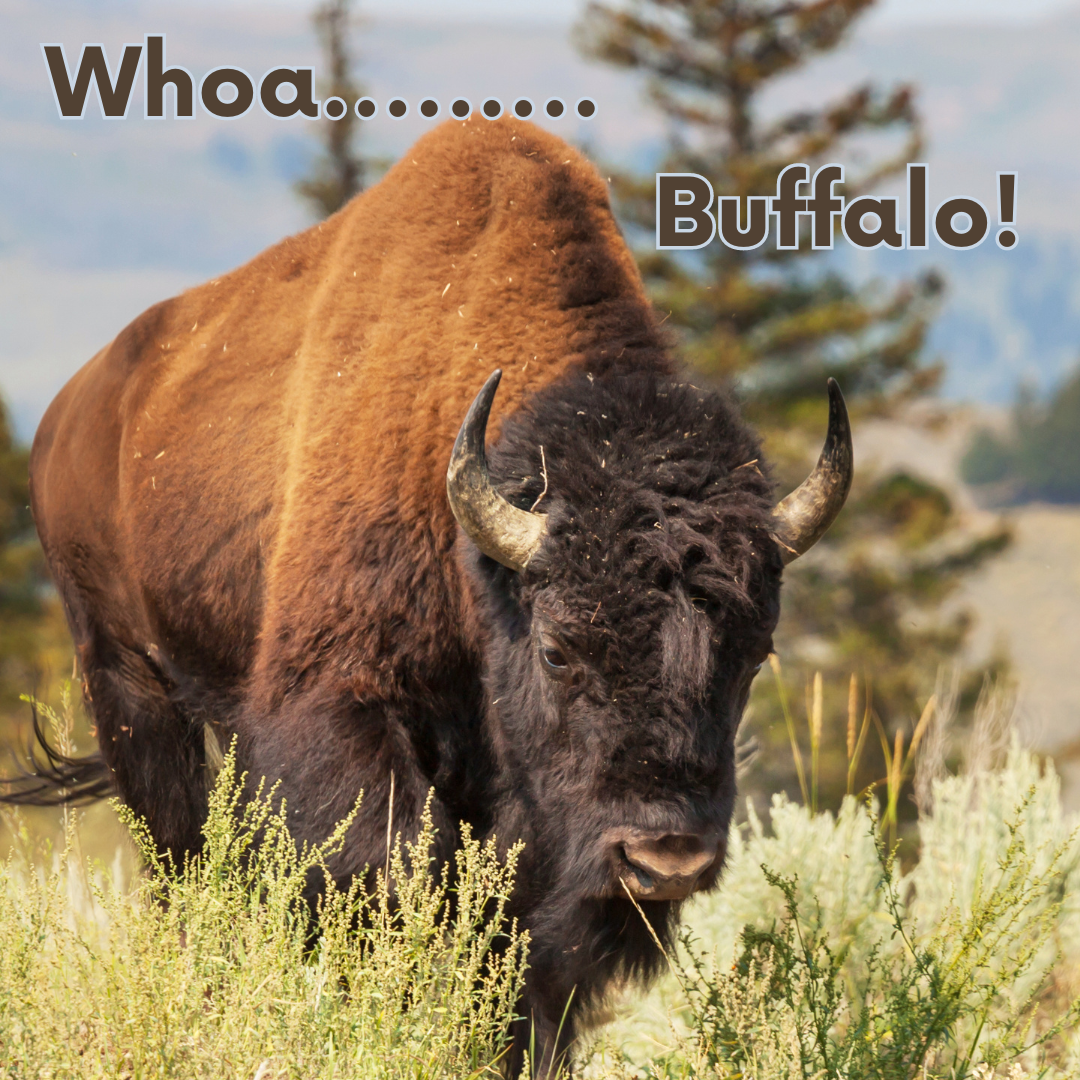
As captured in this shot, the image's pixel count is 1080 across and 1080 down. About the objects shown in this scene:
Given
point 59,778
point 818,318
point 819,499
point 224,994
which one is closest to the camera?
point 224,994

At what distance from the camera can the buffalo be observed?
11.9 feet

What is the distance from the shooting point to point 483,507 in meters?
3.79

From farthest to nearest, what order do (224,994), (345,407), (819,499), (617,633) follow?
(345,407) → (819,499) → (617,633) → (224,994)

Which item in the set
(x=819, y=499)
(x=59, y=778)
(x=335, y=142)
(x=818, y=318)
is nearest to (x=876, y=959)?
(x=819, y=499)

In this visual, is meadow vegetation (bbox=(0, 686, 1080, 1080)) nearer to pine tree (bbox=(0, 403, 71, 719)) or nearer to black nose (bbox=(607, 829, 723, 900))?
black nose (bbox=(607, 829, 723, 900))

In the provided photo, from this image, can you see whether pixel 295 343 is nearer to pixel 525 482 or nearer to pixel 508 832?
pixel 525 482

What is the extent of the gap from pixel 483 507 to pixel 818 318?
18806 mm

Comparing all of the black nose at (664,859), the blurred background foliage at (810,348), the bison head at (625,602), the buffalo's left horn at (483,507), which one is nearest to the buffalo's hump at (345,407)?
the bison head at (625,602)

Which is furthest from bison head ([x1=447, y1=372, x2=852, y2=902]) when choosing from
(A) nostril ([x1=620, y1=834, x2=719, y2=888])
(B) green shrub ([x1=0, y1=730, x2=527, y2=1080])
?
(B) green shrub ([x1=0, y1=730, x2=527, y2=1080])

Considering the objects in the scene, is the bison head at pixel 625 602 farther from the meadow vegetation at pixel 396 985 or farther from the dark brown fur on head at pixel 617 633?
the meadow vegetation at pixel 396 985

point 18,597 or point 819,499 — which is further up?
point 819,499

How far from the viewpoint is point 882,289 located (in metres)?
23.1

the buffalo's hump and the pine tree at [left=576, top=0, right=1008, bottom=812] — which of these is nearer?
the buffalo's hump

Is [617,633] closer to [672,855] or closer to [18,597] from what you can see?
[672,855]
